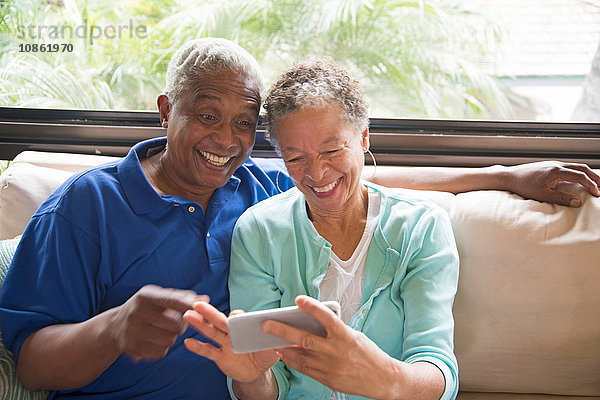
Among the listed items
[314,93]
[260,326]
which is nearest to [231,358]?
[260,326]

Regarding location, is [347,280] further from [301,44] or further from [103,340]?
[301,44]

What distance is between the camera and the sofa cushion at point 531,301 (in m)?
1.62

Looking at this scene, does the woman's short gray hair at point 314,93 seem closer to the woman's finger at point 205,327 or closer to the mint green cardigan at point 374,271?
the mint green cardigan at point 374,271

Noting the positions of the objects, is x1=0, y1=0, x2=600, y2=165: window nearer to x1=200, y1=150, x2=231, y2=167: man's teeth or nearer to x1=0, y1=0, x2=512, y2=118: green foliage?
x1=0, y1=0, x2=512, y2=118: green foliage

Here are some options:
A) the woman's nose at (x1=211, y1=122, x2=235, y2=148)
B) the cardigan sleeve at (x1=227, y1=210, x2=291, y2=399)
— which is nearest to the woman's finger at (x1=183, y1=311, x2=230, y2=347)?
the cardigan sleeve at (x1=227, y1=210, x2=291, y2=399)

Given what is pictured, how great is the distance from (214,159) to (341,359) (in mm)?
679

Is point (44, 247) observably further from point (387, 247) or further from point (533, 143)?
point (533, 143)

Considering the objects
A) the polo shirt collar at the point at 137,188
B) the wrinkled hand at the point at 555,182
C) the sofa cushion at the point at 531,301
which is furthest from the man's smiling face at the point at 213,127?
the wrinkled hand at the point at 555,182

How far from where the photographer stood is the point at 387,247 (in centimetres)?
146

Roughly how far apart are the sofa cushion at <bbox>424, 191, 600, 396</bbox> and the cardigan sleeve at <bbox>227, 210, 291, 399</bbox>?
565 mm

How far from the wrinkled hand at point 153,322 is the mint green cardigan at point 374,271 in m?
0.35

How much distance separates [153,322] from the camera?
43.7 inches

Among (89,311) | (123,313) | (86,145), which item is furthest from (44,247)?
(86,145)

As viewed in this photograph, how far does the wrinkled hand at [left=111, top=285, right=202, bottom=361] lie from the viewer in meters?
1.11
